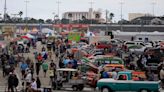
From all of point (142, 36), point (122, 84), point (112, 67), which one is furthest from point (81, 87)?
point (142, 36)

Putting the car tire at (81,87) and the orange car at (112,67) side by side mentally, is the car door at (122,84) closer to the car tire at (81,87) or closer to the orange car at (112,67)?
the car tire at (81,87)

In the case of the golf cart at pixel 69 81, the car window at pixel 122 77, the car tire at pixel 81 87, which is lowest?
the car tire at pixel 81 87

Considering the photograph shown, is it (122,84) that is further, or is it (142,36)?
(142,36)

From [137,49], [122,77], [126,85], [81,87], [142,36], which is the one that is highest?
[142,36]

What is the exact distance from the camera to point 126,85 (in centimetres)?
2539

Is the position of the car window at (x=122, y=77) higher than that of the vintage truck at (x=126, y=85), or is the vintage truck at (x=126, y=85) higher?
the car window at (x=122, y=77)

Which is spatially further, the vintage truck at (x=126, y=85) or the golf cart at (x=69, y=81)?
the golf cart at (x=69, y=81)

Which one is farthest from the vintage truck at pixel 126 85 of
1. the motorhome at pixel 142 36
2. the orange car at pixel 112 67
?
the motorhome at pixel 142 36

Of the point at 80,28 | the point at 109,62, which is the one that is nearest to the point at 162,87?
the point at 109,62

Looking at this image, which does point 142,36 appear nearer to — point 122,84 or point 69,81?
point 69,81

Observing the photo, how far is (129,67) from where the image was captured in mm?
37781

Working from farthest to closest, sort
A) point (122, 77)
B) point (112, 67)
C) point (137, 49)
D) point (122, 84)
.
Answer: point (137, 49)
point (112, 67)
point (122, 77)
point (122, 84)

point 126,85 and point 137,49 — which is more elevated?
point 137,49

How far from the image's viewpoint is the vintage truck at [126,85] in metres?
25.0
